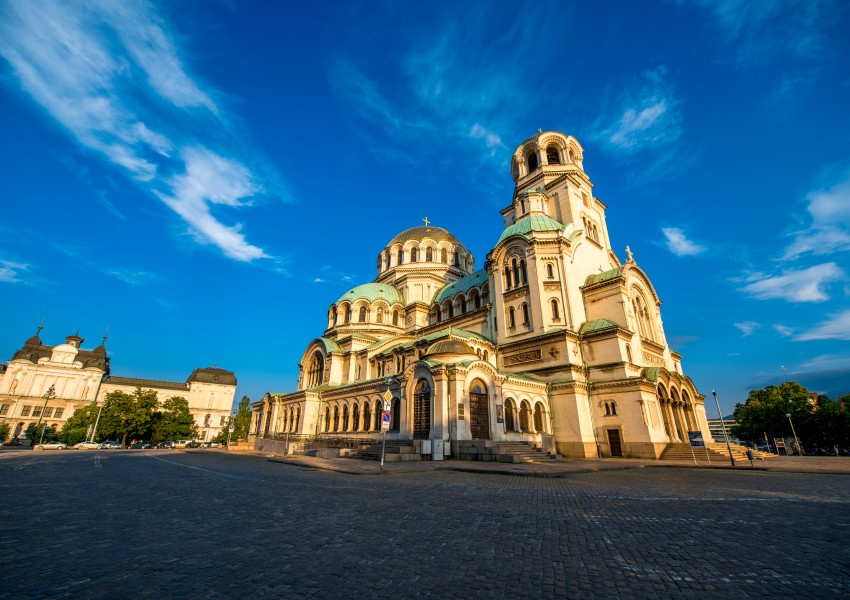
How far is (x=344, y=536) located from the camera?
596 cm

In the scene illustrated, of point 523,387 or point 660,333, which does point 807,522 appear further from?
point 660,333

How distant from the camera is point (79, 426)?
5359 cm

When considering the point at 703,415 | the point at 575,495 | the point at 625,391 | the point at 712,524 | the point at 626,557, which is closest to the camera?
the point at 626,557

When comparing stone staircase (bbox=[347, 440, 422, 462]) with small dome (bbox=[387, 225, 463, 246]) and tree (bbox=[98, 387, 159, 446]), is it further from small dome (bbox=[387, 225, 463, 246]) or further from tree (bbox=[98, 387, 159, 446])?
tree (bbox=[98, 387, 159, 446])

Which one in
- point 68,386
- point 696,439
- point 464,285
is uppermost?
point 464,285

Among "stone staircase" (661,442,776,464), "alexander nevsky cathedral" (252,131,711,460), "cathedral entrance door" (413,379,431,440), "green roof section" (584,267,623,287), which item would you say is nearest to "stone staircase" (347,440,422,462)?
"alexander nevsky cathedral" (252,131,711,460)

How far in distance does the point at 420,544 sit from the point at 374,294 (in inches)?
1609

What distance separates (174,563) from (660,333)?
125ft

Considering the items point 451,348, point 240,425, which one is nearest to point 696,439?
point 451,348

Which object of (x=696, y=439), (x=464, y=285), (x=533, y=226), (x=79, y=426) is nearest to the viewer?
(x=696, y=439)

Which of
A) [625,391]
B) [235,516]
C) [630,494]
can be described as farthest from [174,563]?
[625,391]

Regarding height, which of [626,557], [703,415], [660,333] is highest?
[660,333]

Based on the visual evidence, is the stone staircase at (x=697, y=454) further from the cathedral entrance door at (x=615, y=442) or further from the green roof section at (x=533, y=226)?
the green roof section at (x=533, y=226)

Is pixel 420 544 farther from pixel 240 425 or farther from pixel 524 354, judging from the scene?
pixel 240 425
